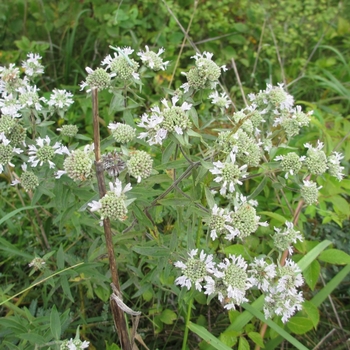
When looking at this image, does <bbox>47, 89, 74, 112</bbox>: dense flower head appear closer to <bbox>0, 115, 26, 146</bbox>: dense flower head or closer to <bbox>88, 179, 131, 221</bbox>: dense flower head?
<bbox>0, 115, 26, 146</bbox>: dense flower head

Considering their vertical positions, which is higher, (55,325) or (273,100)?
(273,100)

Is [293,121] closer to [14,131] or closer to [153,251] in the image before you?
[153,251]

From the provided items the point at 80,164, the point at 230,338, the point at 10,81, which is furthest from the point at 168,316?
the point at 10,81

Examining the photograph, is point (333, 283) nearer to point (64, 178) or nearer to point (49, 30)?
point (64, 178)

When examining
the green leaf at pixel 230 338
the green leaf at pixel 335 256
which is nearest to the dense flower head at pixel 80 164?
the green leaf at pixel 230 338

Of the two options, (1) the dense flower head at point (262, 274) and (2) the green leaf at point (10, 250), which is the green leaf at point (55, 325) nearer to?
(2) the green leaf at point (10, 250)
